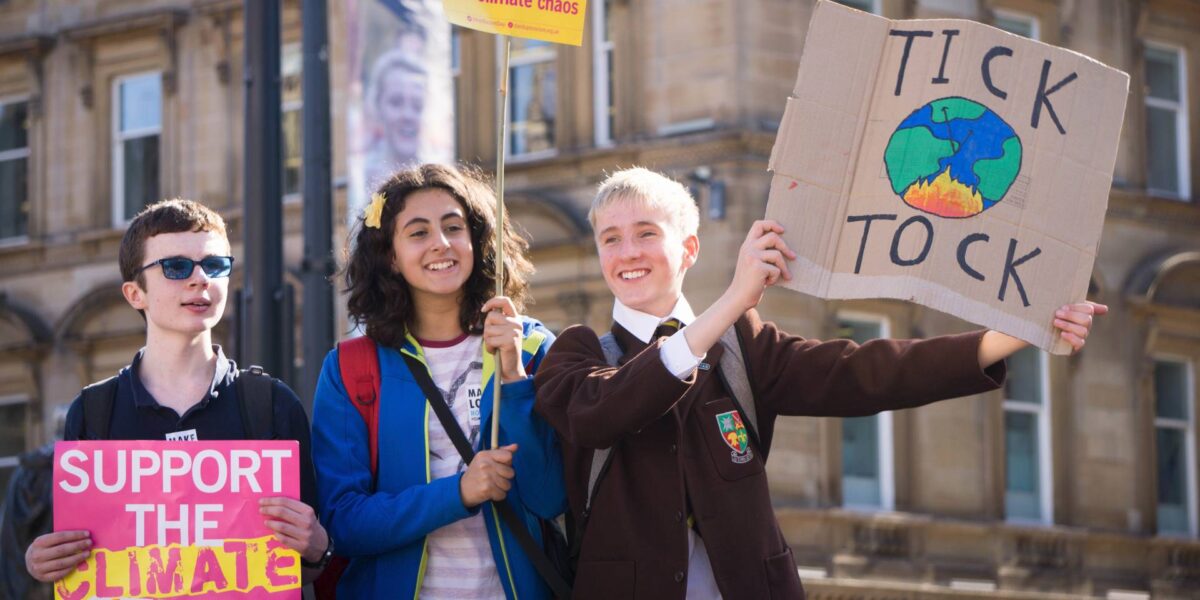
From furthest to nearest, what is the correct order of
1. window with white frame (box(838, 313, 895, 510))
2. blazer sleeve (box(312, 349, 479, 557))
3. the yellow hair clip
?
window with white frame (box(838, 313, 895, 510)) → the yellow hair clip → blazer sleeve (box(312, 349, 479, 557))

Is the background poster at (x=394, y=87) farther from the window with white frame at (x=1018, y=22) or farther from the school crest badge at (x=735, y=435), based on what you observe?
the window with white frame at (x=1018, y=22)

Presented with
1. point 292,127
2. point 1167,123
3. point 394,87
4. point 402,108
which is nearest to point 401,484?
point 402,108

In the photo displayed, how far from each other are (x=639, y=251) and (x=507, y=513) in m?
0.79

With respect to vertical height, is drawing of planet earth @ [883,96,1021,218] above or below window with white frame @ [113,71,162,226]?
below

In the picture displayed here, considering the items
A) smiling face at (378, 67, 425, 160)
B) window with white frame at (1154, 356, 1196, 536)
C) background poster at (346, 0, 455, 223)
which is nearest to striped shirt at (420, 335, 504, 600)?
background poster at (346, 0, 455, 223)

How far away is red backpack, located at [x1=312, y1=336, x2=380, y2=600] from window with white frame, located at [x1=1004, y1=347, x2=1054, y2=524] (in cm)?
1842

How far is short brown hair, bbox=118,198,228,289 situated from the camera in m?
5.52

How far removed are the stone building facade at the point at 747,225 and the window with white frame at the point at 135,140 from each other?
0.03 meters

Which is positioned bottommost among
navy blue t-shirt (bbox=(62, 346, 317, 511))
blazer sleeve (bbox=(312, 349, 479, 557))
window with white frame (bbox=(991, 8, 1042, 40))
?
blazer sleeve (bbox=(312, 349, 479, 557))

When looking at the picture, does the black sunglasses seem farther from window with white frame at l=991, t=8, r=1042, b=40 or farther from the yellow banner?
window with white frame at l=991, t=8, r=1042, b=40

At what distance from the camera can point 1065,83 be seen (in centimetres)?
516

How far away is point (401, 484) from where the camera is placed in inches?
220

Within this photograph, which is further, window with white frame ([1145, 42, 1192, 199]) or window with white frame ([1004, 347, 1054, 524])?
window with white frame ([1145, 42, 1192, 199])

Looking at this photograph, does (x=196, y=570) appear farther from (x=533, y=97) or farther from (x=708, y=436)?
(x=533, y=97)
